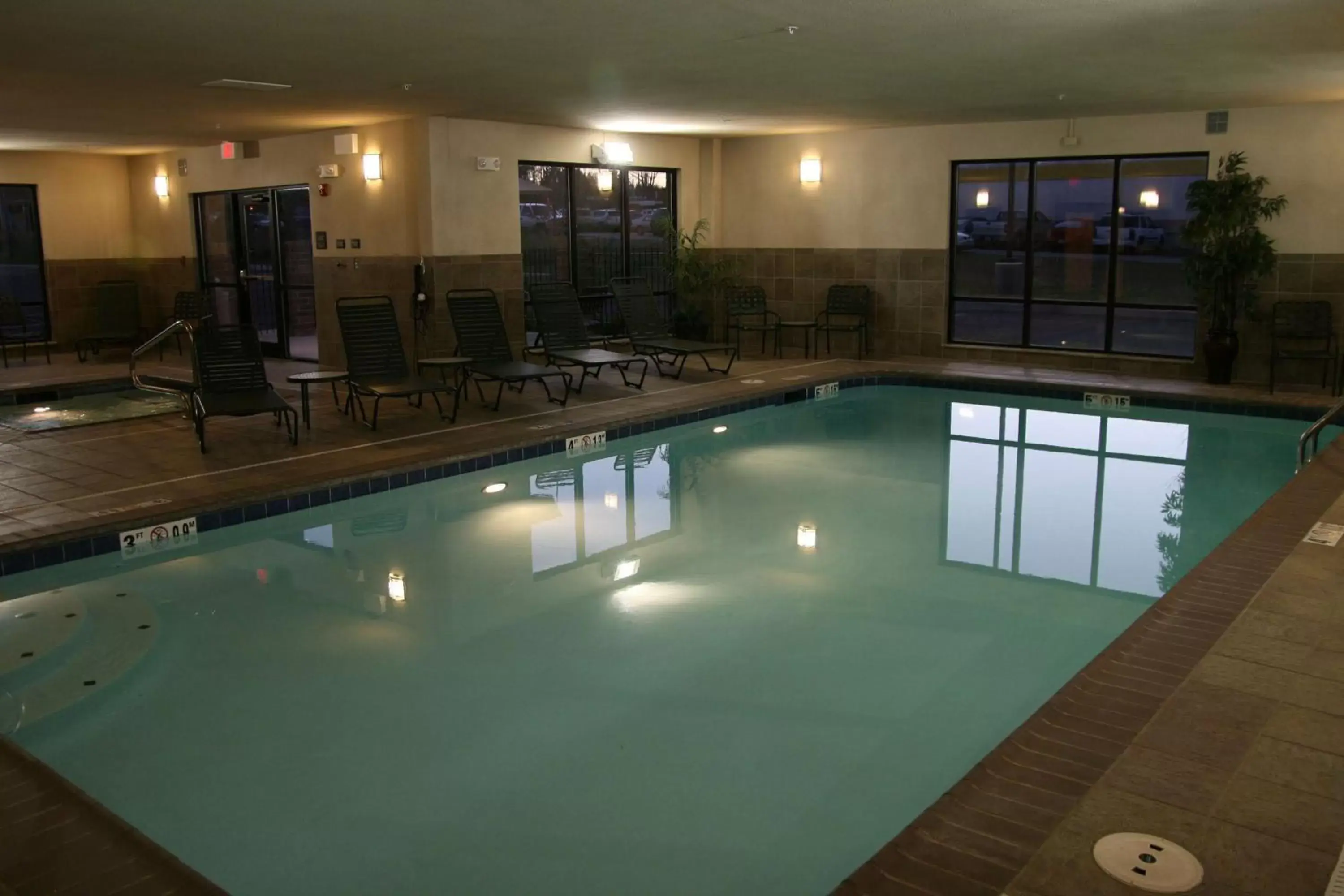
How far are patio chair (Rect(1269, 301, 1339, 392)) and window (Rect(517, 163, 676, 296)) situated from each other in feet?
20.1

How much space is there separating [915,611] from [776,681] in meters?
1.04

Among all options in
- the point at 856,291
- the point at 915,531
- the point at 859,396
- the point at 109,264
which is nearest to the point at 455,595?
the point at 915,531

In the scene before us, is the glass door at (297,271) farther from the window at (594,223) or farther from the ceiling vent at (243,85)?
the ceiling vent at (243,85)

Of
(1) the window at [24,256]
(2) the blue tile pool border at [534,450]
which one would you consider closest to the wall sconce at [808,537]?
(2) the blue tile pool border at [534,450]

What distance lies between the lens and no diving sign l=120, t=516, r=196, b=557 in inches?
223

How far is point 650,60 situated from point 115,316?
9335 millimetres

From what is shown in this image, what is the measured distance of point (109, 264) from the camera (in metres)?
14.1

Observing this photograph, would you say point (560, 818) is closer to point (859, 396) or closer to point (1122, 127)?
point (859, 396)

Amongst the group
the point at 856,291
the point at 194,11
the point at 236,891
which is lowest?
the point at 236,891

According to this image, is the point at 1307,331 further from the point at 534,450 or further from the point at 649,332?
the point at 534,450

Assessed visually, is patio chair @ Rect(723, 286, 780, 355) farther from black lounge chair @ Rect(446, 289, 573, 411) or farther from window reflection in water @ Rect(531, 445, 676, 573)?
window reflection in water @ Rect(531, 445, 676, 573)

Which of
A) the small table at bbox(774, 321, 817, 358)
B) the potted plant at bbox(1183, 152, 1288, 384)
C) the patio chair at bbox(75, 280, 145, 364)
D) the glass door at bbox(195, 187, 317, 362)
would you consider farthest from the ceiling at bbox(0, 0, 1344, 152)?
the patio chair at bbox(75, 280, 145, 364)

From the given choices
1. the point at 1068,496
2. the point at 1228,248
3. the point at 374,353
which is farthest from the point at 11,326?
the point at 1228,248

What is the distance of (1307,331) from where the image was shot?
31.4 ft
